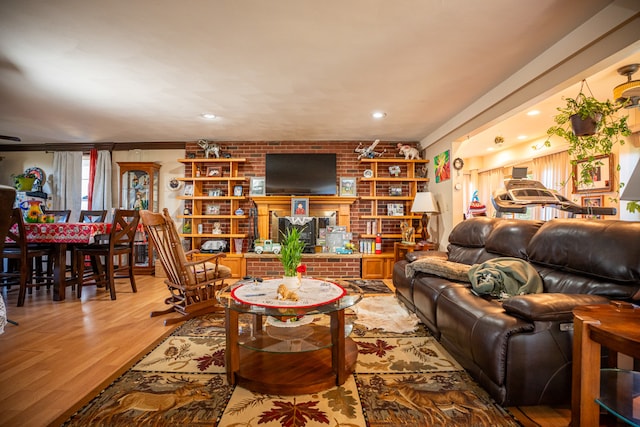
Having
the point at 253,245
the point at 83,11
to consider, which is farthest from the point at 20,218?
the point at 253,245

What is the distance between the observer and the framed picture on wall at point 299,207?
5301mm

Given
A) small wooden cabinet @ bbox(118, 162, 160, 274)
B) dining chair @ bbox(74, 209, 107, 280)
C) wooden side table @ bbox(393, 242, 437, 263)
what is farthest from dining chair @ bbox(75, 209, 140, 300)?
wooden side table @ bbox(393, 242, 437, 263)

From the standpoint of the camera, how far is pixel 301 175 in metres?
5.35

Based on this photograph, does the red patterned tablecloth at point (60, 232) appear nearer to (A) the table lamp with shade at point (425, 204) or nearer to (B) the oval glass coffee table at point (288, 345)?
(B) the oval glass coffee table at point (288, 345)

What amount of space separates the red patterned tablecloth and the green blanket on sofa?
4.00 metres

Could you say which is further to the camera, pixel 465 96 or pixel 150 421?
pixel 465 96

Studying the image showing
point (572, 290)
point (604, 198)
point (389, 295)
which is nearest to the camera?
point (572, 290)

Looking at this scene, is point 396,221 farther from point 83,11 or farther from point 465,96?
point 83,11

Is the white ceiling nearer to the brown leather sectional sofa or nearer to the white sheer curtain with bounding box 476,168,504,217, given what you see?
the brown leather sectional sofa

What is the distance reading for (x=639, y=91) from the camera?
7.14 ft

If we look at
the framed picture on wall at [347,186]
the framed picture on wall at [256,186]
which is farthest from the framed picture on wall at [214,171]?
the framed picture on wall at [347,186]

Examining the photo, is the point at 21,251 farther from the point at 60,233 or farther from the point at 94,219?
the point at 94,219

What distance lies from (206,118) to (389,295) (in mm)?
3403

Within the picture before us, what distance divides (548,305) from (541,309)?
0.05m
